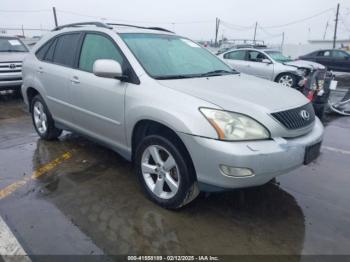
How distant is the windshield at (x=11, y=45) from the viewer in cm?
966

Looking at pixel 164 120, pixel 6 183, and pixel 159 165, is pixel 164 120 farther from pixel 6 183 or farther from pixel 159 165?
pixel 6 183

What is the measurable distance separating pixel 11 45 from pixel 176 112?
877 cm

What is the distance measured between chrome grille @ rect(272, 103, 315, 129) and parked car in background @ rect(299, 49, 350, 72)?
16.6 m

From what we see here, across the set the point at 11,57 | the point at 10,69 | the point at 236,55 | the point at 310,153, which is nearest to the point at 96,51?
the point at 310,153

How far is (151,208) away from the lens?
10.8ft

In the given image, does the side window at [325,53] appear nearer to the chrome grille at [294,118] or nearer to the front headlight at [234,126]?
the chrome grille at [294,118]

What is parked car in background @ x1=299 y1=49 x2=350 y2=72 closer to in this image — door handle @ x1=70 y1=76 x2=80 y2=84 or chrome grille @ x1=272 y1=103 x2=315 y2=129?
chrome grille @ x1=272 y1=103 x2=315 y2=129

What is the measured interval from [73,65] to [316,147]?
120 inches

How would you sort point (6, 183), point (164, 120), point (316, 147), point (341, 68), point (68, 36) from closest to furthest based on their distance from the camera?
point (164, 120)
point (316, 147)
point (6, 183)
point (68, 36)
point (341, 68)

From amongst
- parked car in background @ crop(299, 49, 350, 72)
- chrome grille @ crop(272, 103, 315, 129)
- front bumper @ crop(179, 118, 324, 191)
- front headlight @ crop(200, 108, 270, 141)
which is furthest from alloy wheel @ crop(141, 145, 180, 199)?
parked car in background @ crop(299, 49, 350, 72)

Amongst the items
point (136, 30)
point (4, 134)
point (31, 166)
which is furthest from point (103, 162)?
point (4, 134)

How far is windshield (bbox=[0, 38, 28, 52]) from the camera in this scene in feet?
31.7

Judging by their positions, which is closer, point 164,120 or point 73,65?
point 164,120

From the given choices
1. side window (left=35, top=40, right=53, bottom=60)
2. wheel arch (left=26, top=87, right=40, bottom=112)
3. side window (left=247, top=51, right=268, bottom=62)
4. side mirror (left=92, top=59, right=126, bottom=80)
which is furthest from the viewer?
side window (left=247, top=51, right=268, bottom=62)
